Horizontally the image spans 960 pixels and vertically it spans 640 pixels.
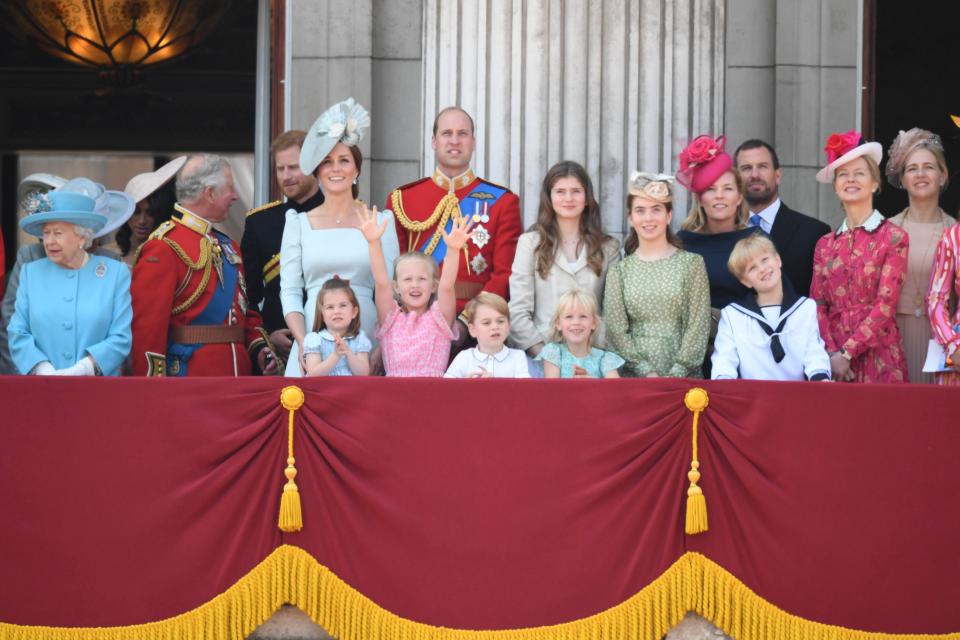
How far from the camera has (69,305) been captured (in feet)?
23.1

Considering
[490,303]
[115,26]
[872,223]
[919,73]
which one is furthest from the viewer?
[919,73]

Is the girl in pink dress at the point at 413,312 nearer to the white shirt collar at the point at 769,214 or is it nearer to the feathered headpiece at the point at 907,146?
the white shirt collar at the point at 769,214

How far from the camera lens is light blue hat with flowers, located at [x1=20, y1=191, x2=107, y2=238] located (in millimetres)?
7098

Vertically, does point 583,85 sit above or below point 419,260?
above

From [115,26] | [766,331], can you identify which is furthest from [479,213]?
[115,26]

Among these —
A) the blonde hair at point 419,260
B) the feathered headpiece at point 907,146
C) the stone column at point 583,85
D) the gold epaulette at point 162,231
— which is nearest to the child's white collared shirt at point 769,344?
the feathered headpiece at point 907,146

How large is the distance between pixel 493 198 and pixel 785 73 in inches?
81.4

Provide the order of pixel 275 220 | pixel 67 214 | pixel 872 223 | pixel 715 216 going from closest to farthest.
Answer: pixel 67 214 → pixel 872 223 → pixel 715 216 → pixel 275 220

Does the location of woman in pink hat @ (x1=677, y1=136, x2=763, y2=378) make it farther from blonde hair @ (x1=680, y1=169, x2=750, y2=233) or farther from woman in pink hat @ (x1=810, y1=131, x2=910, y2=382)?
woman in pink hat @ (x1=810, y1=131, x2=910, y2=382)

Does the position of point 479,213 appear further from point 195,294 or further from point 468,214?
point 195,294

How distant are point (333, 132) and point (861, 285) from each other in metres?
2.42

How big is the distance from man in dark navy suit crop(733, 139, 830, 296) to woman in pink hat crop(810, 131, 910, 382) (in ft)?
0.61

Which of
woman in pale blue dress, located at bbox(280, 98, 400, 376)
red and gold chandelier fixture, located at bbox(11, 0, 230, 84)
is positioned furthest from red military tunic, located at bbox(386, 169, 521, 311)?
red and gold chandelier fixture, located at bbox(11, 0, 230, 84)

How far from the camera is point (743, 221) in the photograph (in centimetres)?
757
